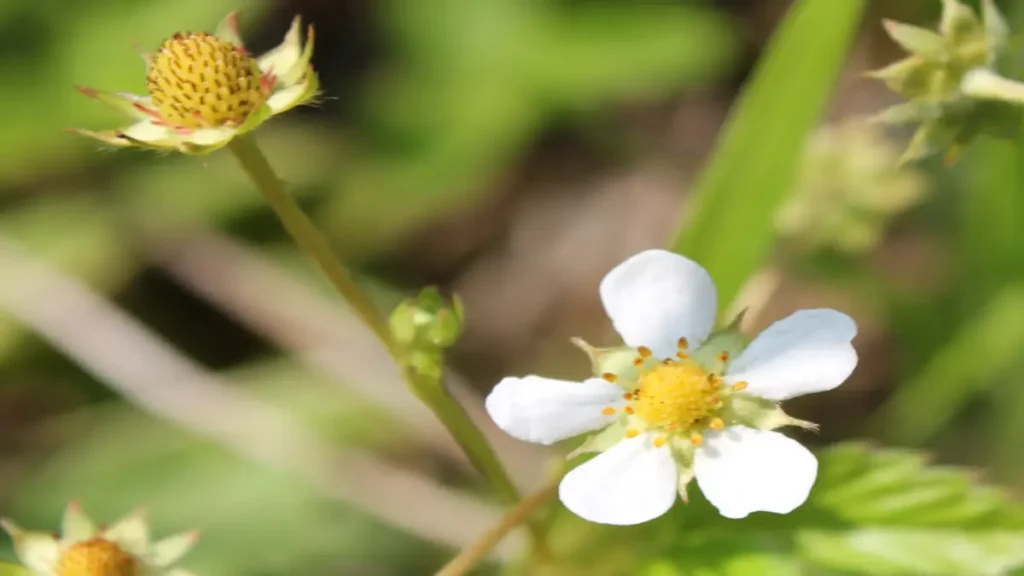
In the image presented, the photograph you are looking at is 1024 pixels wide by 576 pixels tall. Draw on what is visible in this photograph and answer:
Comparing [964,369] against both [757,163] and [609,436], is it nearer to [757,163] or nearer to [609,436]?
[757,163]

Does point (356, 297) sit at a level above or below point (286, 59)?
below

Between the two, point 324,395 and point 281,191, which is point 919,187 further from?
point 281,191

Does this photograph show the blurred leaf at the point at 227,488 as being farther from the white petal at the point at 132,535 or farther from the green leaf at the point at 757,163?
Result: the green leaf at the point at 757,163

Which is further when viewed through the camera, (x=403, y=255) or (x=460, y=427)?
(x=403, y=255)

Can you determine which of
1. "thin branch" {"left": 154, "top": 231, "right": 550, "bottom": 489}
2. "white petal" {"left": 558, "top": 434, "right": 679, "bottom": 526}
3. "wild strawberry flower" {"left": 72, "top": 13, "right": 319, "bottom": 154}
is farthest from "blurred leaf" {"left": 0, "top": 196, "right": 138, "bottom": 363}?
"white petal" {"left": 558, "top": 434, "right": 679, "bottom": 526}

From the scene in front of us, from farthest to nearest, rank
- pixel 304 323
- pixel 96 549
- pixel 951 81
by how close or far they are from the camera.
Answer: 1. pixel 304 323
2. pixel 951 81
3. pixel 96 549

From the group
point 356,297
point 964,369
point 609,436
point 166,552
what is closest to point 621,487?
point 609,436

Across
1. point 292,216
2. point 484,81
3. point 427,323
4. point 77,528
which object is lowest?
point 77,528
